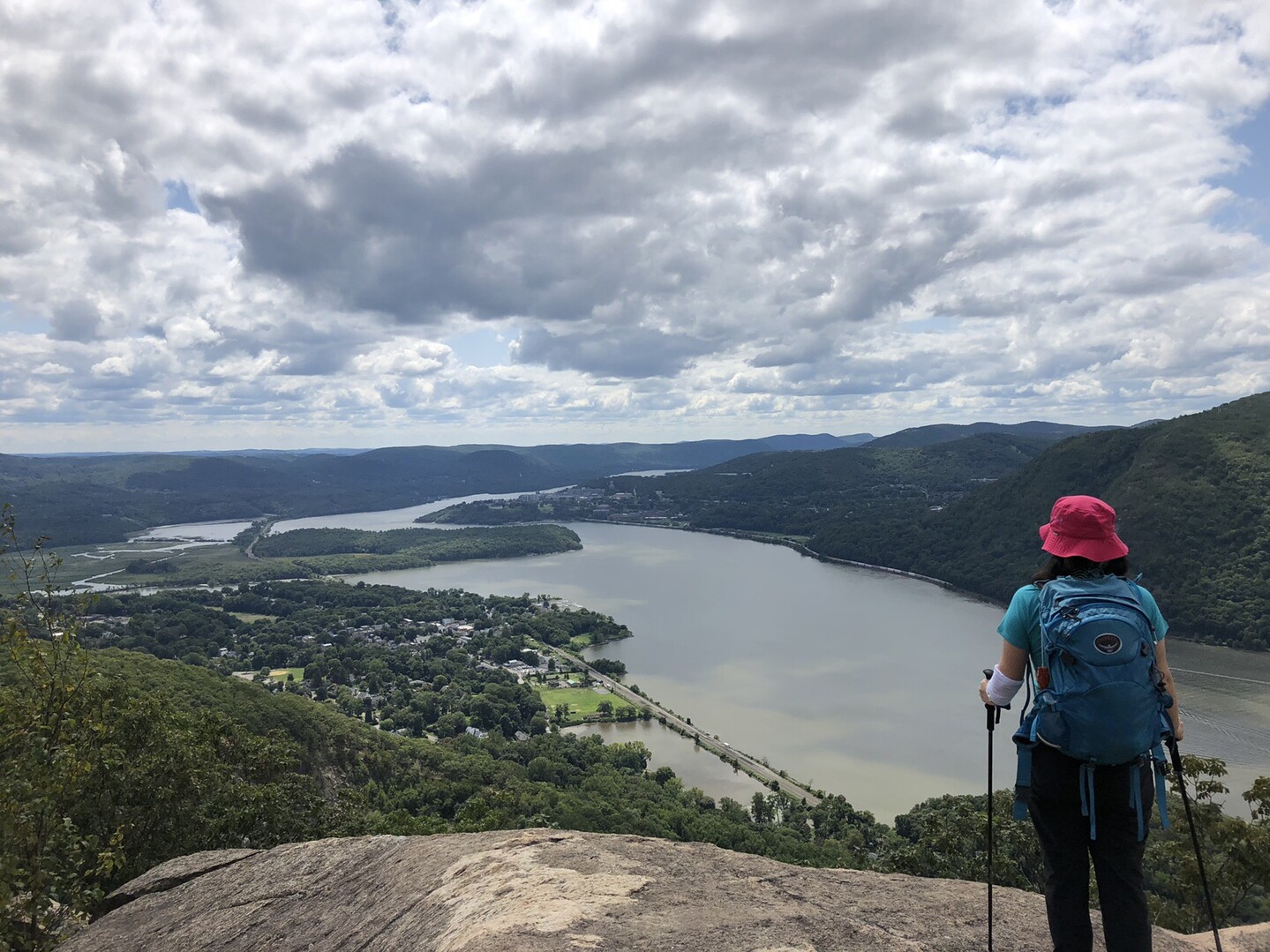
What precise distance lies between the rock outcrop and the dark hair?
2035mm

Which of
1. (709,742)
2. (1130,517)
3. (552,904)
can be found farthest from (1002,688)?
(1130,517)

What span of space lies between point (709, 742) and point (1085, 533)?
32817 millimetres

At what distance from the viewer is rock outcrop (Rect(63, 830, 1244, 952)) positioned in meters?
3.54

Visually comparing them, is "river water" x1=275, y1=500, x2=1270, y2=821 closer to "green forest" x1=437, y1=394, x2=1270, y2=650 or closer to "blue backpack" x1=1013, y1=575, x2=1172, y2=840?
"green forest" x1=437, y1=394, x2=1270, y2=650

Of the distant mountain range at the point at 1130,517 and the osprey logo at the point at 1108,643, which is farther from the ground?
the osprey logo at the point at 1108,643

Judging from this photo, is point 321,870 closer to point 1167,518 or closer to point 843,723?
point 843,723

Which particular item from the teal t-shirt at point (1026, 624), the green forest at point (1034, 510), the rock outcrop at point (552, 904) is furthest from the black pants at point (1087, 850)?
the green forest at point (1034, 510)

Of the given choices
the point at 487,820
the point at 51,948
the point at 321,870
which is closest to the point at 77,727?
the point at 51,948

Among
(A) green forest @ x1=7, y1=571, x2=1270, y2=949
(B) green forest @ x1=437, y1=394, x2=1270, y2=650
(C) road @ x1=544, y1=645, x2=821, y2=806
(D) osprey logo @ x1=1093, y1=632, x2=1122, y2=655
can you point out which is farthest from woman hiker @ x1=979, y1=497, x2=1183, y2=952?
(B) green forest @ x1=437, y1=394, x2=1270, y2=650

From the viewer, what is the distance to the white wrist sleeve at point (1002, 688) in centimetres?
288

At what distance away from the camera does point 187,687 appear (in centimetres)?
2656

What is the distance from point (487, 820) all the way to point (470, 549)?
94.7 metres

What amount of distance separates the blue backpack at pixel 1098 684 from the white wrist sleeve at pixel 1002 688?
162 millimetres

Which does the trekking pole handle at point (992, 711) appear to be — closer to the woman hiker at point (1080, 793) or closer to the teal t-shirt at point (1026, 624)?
the woman hiker at point (1080, 793)
